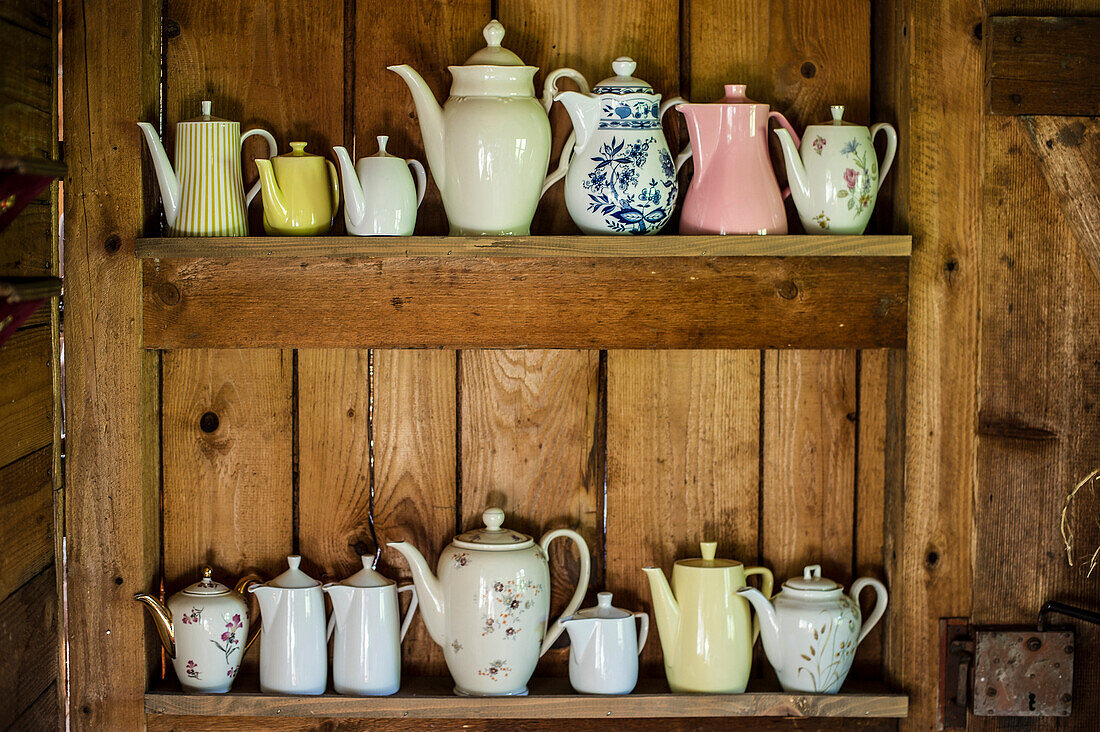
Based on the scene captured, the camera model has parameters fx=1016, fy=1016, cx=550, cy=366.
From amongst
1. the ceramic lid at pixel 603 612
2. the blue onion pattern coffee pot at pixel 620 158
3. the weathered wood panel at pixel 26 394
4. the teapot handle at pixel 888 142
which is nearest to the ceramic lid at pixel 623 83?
the blue onion pattern coffee pot at pixel 620 158

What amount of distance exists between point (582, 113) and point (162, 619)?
0.88 meters

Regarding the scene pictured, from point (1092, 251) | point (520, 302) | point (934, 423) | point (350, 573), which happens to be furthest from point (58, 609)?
point (1092, 251)

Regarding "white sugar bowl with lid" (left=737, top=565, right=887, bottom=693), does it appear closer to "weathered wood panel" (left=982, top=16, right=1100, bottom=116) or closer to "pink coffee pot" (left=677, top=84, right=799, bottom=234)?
"pink coffee pot" (left=677, top=84, right=799, bottom=234)

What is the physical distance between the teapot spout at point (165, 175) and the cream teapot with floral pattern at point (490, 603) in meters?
0.53

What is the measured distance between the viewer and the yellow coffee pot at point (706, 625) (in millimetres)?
1365

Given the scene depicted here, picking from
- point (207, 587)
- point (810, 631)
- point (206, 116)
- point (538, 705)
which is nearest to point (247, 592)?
point (207, 587)

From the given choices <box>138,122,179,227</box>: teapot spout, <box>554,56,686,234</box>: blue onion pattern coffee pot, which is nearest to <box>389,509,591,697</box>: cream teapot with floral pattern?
<box>554,56,686,234</box>: blue onion pattern coffee pot

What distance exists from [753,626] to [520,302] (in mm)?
558

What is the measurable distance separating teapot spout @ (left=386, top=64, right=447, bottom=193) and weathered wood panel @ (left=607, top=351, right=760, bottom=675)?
36cm

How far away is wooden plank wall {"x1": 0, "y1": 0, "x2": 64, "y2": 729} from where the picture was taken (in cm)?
123

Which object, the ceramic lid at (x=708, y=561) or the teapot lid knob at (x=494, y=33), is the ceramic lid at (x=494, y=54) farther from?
the ceramic lid at (x=708, y=561)

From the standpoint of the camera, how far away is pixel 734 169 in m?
1.33

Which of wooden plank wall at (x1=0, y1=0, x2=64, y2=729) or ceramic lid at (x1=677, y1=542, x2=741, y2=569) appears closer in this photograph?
wooden plank wall at (x1=0, y1=0, x2=64, y2=729)

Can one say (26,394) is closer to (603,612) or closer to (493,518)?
(493,518)
